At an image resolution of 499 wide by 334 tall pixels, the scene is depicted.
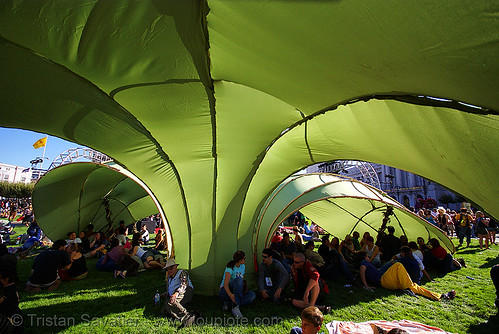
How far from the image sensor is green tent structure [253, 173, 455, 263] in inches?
317

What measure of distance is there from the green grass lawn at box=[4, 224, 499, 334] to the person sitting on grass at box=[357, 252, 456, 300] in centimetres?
21

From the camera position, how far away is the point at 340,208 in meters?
10.9

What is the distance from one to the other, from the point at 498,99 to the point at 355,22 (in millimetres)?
1096

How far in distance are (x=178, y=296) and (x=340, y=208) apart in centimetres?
810

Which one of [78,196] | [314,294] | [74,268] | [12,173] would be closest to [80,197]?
[78,196]

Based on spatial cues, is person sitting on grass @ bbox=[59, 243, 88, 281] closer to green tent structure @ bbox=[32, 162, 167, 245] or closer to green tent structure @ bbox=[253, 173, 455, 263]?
green tent structure @ bbox=[32, 162, 167, 245]

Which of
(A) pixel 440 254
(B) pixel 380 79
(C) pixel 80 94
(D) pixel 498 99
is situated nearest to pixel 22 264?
(C) pixel 80 94

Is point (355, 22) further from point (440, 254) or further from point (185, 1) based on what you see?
point (440, 254)

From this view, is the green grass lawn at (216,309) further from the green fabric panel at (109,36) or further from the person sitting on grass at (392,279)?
the green fabric panel at (109,36)

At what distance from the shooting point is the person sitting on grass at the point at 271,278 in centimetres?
527

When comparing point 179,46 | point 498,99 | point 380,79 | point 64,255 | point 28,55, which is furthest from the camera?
point 64,255

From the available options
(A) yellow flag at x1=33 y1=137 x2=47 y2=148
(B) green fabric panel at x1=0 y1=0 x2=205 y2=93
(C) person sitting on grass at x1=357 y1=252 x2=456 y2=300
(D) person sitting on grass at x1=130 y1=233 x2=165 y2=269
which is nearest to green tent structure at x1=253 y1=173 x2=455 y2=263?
(C) person sitting on grass at x1=357 y1=252 x2=456 y2=300

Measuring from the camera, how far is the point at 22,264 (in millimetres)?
8062

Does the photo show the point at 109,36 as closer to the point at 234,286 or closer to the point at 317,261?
the point at 234,286
